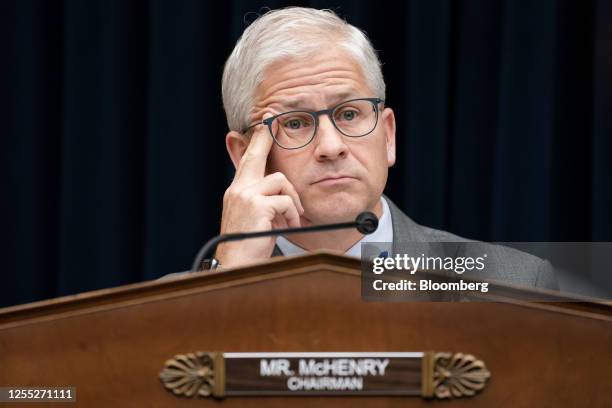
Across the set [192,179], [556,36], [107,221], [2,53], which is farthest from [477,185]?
[2,53]

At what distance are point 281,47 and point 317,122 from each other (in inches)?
6.9

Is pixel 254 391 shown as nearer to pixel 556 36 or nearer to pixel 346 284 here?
pixel 346 284

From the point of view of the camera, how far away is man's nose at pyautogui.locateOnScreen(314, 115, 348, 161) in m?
1.83

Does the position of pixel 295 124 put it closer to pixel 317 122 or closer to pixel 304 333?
pixel 317 122

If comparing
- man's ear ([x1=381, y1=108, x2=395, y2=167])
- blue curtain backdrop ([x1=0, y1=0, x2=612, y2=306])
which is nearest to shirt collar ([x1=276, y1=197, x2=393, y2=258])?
man's ear ([x1=381, y1=108, x2=395, y2=167])

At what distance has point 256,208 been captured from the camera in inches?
69.8

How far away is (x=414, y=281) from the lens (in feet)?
3.50

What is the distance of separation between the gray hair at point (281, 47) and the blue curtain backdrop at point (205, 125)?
64 cm

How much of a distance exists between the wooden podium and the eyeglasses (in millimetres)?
830

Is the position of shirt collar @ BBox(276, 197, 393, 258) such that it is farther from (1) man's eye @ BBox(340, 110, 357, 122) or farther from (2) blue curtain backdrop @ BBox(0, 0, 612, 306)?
(2) blue curtain backdrop @ BBox(0, 0, 612, 306)

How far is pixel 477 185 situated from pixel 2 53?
137cm

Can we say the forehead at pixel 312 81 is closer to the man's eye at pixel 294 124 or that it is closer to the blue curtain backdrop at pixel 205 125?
the man's eye at pixel 294 124

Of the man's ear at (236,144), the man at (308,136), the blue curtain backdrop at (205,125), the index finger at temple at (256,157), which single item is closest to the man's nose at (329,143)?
the man at (308,136)

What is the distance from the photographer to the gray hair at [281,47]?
1929 millimetres
